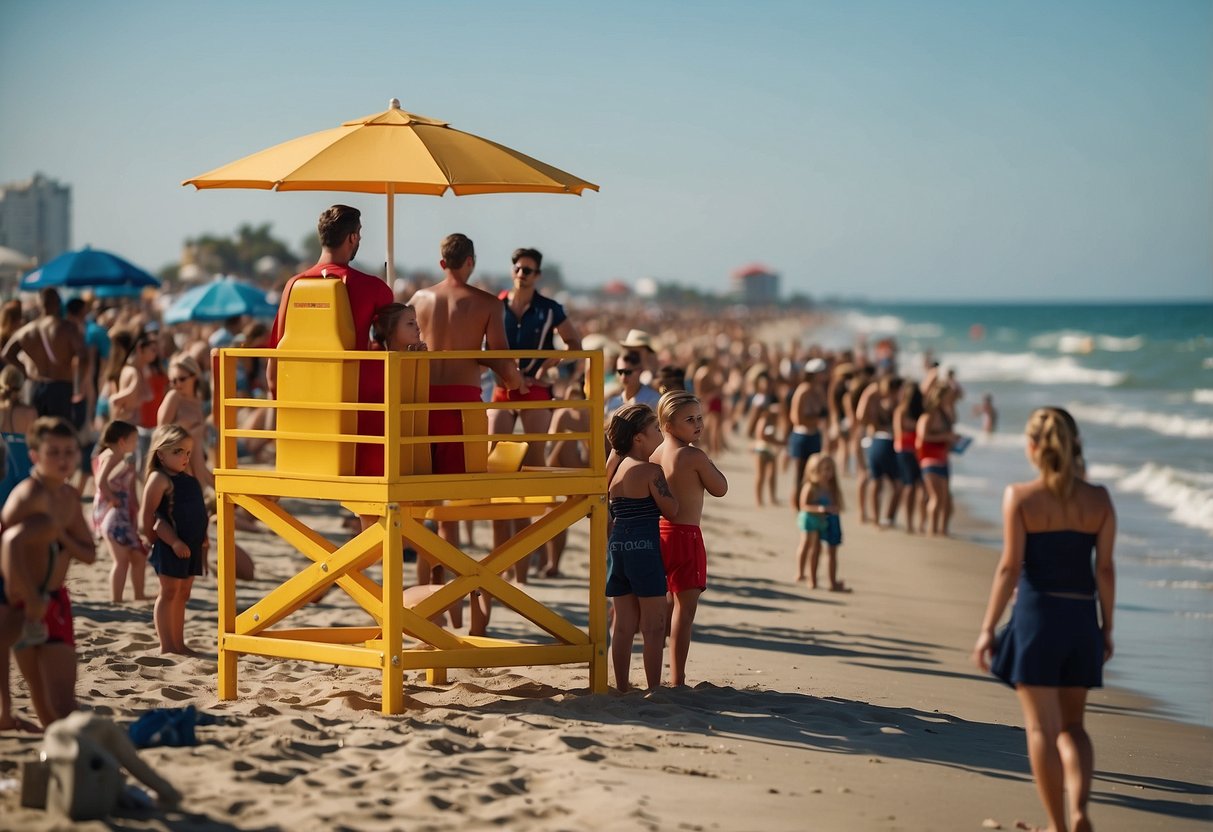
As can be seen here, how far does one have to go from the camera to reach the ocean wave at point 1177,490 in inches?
721

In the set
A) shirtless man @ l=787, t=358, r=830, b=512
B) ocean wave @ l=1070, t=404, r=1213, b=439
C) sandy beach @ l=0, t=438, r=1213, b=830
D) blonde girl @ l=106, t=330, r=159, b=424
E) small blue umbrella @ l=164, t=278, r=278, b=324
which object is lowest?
sandy beach @ l=0, t=438, r=1213, b=830

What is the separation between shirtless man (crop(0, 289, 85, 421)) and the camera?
11.9 meters

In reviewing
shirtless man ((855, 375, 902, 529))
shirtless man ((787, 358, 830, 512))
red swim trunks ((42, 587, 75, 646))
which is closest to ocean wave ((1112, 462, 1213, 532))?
shirtless man ((855, 375, 902, 529))

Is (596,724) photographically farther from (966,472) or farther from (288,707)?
(966,472)

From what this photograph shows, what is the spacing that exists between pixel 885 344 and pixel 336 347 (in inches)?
888

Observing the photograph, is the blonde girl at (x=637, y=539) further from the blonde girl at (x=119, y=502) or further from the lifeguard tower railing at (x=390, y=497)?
the blonde girl at (x=119, y=502)

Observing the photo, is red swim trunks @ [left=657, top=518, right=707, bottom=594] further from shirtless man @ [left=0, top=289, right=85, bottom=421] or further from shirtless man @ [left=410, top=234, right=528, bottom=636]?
shirtless man @ [left=0, top=289, right=85, bottom=421]

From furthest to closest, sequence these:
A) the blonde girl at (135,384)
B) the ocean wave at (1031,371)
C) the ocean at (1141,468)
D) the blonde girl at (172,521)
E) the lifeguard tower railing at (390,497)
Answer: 1. the ocean wave at (1031,371)
2. the blonde girl at (135,384)
3. the ocean at (1141,468)
4. the blonde girl at (172,521)
5. the lifeguard tower railing at (390,497)

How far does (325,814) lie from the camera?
489 centimetres

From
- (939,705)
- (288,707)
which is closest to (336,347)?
(288,707)

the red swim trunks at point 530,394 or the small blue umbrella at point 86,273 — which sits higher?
the small blue umbrella at point 86,273

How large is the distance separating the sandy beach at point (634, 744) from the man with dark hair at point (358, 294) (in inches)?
46.0

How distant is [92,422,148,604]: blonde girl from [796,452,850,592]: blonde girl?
A: 4839 mm

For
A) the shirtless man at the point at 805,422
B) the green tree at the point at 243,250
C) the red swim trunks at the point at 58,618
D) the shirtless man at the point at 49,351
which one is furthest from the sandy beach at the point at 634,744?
the green tree at the point at 243,250
